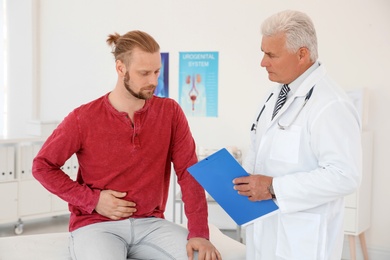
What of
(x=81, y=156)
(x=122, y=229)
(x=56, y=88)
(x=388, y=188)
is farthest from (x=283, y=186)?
(x=56, y=88)

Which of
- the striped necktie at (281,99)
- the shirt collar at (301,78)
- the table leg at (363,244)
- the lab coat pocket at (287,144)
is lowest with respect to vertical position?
the table leg at (363,244)

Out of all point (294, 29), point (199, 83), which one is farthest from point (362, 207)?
point (294, 29)

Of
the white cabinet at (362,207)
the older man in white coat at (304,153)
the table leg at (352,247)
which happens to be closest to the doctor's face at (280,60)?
the older man in white coat at (304,153)

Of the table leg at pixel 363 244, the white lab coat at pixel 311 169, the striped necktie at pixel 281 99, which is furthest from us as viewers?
the table leg at pixel 363 244

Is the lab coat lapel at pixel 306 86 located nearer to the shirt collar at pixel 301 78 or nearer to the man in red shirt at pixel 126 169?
the shirt collar at pixel 301 78

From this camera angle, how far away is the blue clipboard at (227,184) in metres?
1.84

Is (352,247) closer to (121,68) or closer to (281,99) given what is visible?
(281,99)

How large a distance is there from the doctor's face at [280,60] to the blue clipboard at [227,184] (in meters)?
0.33

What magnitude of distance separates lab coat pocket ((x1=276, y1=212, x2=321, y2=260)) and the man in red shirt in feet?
0.85

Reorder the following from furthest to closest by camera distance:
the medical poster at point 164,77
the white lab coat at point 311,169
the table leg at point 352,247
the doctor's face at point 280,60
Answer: the medical poster at point 164,77 → the table leg at point 352,247 → the doctor's face at point 280,60 → the white lab coat at point 311,169

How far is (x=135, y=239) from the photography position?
206cm

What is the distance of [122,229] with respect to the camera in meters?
2.05

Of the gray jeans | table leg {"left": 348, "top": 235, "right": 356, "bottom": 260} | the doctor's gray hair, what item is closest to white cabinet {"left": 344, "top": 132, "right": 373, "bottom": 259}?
table leg {"left": 348, "top": 235, "right": 356, "bottom": 260}

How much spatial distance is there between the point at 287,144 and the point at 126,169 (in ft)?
1.93
